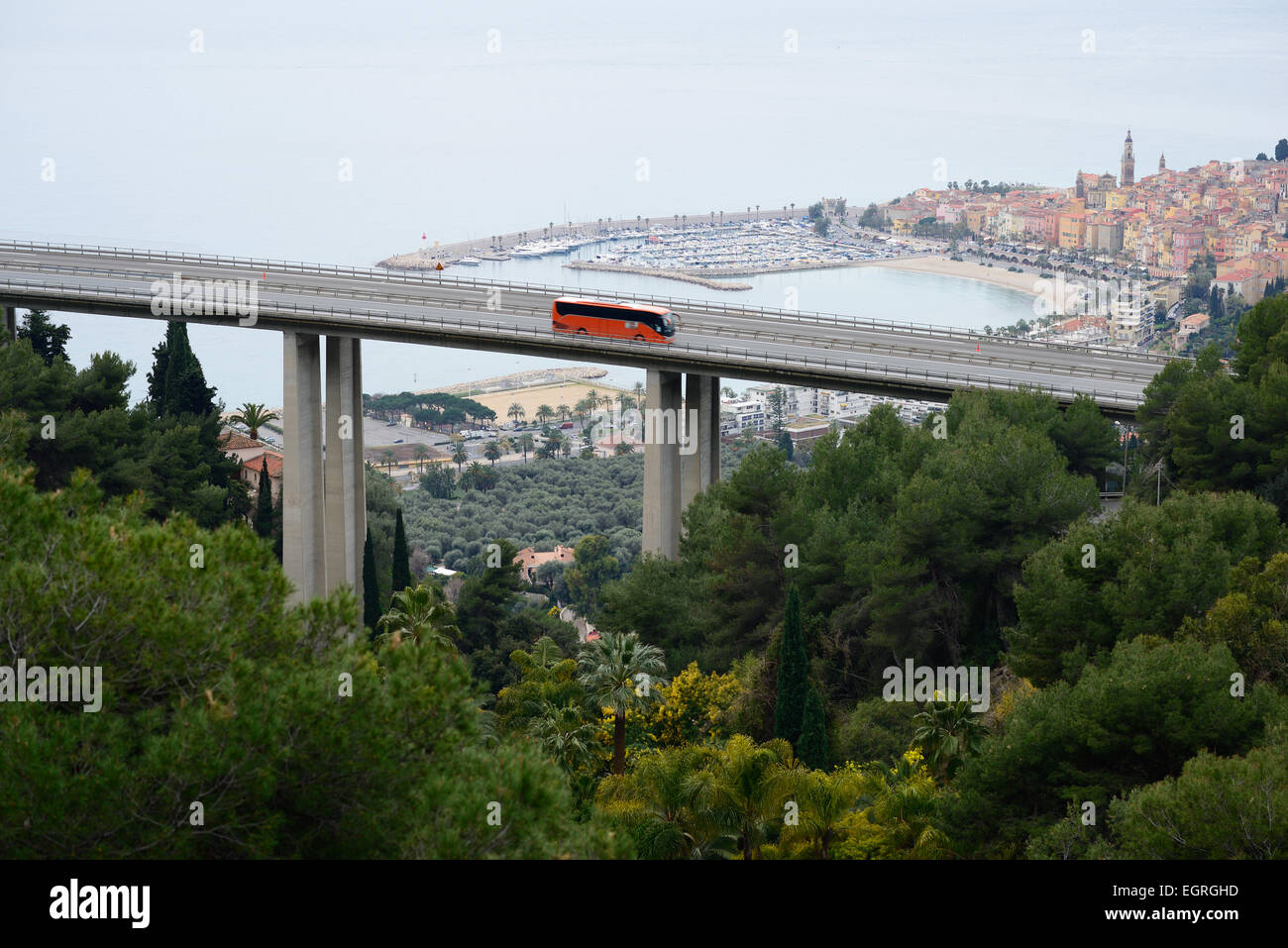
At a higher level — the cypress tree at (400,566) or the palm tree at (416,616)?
the palm tree at (416,616)

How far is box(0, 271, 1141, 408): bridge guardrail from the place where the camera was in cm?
5884

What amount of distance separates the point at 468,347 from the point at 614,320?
757cm

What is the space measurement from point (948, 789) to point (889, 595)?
15547 millimetres

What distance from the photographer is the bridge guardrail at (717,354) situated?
5884 cm

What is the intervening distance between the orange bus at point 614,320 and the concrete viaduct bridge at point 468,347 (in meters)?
0.44

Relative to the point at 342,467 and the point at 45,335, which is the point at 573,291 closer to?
the point at 342,467

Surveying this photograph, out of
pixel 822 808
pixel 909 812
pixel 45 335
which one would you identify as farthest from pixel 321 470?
pixel 909 812

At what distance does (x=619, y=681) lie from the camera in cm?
4322

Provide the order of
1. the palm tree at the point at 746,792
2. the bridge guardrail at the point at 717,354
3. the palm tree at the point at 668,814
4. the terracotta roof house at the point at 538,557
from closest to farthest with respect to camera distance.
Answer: the palm tree at the point at 668,814 < the palm tree at the point at 746,792 < the bridge guardrail at the point at 717,354 < the terracotta roof house at the point at 538,557

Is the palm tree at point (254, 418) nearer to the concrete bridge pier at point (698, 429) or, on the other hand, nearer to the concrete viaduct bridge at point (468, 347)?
the concrete viaduct bridge at point (468, 347)

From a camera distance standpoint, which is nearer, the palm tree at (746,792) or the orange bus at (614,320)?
the palm tree at (746,792)

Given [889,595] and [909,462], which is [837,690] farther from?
[909,462]

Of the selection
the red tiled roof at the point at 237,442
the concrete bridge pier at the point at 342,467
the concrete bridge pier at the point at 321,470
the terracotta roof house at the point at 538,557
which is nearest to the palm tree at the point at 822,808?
the concrete bridge pier at the point at 321,470

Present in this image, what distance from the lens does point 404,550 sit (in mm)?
70875
